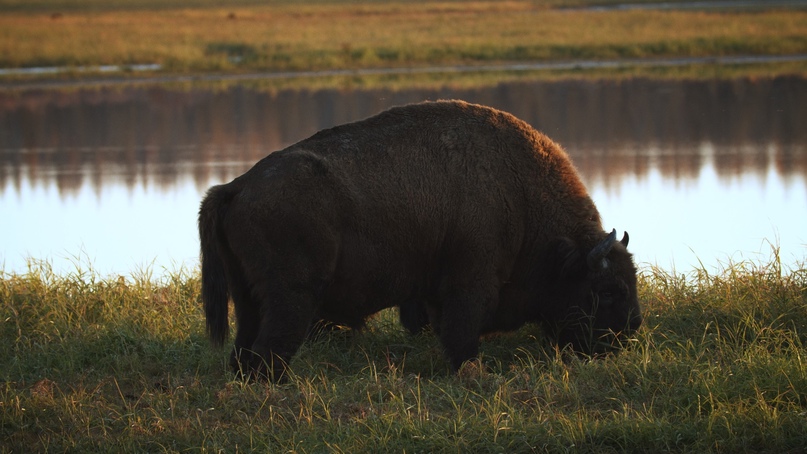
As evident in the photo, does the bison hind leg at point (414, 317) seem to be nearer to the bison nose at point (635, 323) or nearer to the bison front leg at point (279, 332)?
the bison front leg at point (279, 332)

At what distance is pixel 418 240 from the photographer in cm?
679

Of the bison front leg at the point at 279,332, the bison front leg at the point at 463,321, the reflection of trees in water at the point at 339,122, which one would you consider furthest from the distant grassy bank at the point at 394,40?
the bison front leg at the point at 279,332

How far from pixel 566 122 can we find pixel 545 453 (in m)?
15.1

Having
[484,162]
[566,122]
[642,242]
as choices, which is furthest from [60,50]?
[484,162]

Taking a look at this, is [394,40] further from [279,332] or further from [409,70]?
[279,332]

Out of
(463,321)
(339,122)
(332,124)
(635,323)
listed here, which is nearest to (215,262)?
(463,321)

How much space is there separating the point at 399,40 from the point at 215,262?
27.6 m

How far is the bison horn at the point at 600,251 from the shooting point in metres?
6.76

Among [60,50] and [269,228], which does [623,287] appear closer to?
[269,228]

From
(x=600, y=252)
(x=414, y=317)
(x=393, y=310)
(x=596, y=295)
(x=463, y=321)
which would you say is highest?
(x=600, y=252)

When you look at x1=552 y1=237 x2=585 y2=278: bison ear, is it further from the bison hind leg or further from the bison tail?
the bison tail

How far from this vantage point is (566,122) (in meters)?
19.8

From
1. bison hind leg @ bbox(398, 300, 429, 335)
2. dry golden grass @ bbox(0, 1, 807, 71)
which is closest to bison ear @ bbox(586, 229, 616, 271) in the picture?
bison hind leg @ bbox(398, 300, 429, 335)

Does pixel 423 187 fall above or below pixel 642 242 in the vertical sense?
above
